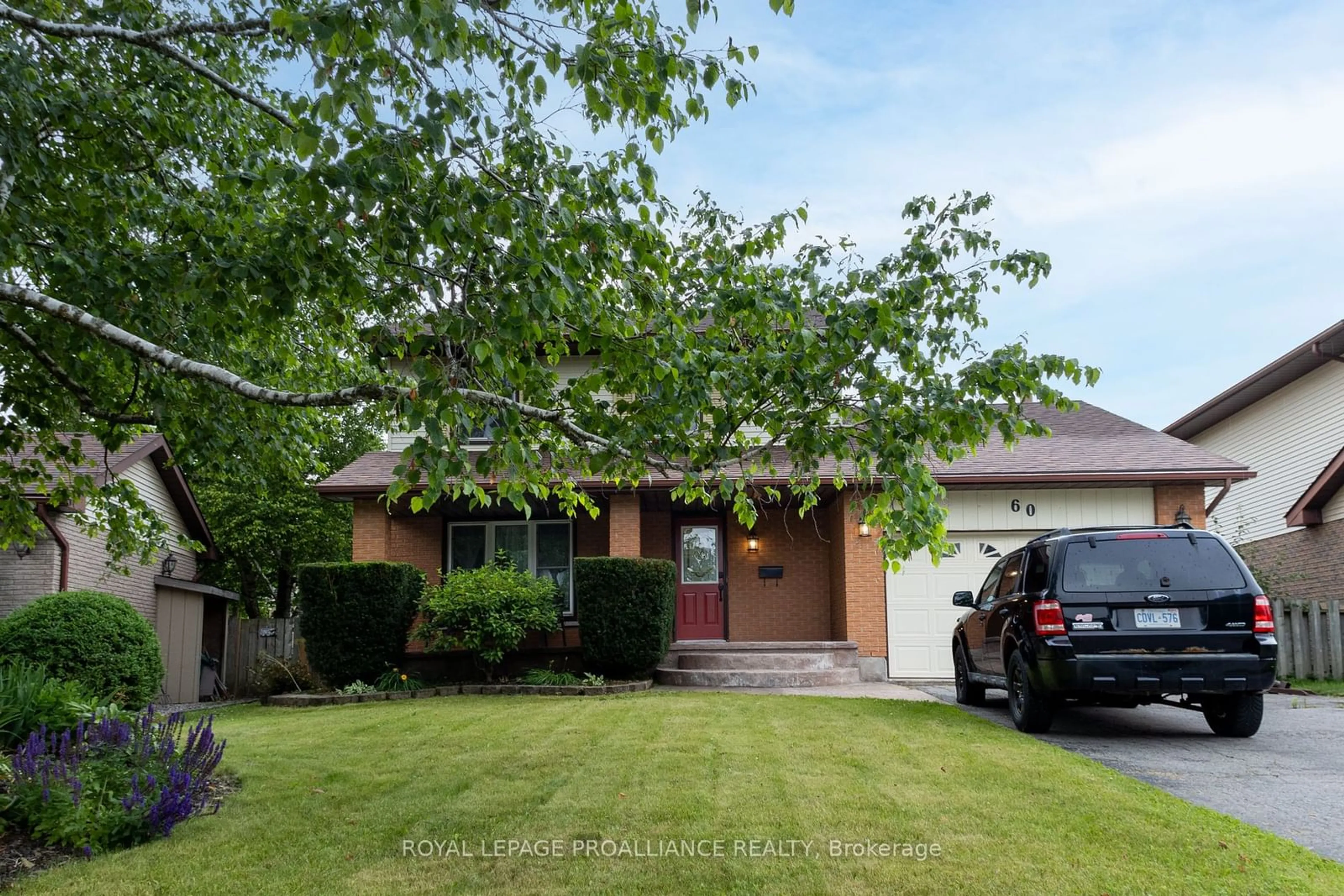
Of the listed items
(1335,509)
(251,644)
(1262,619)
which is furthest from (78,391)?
(1335,509)

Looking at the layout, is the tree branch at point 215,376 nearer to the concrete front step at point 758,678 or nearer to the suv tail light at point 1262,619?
the suv tail light at point 1262,619

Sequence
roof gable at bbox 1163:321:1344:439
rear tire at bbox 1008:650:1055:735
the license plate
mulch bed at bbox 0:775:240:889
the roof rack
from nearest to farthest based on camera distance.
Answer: mulch bed at bbox 0:775:240:889 < the license plate < the roof rack < rear tire at bbox 1008:650:1055:735 < roof gable at bbox 1163:321:1344:439

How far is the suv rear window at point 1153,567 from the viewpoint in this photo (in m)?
7.59

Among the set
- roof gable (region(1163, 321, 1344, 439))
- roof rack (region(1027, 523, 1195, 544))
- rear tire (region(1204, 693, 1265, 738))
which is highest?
roof gable (region(1163, 321, 1344, 439))

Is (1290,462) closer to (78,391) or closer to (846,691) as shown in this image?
(846,691)

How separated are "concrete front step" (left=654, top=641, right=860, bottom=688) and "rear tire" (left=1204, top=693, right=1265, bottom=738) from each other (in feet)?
19.4

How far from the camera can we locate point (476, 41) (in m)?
4.57

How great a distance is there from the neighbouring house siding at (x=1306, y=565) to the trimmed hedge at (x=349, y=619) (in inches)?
562

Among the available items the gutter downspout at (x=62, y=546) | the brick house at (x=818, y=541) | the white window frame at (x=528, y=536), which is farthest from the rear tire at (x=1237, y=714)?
the gutter downspout at (x=62, y=546)

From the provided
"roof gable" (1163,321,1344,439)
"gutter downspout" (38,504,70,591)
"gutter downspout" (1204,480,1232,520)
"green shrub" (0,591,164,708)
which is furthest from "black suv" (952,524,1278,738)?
"gutter downspout" (38,504,70,591)

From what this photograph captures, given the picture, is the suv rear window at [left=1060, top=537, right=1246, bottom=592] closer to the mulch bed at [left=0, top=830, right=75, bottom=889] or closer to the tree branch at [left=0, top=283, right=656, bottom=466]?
the tree branch at [left=0, top=283, right=656, bottom=466]

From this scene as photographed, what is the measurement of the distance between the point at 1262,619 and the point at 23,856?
830 centimetres

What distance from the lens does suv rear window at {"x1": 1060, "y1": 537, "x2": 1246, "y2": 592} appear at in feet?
24.9

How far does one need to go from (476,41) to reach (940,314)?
11.2 feet
